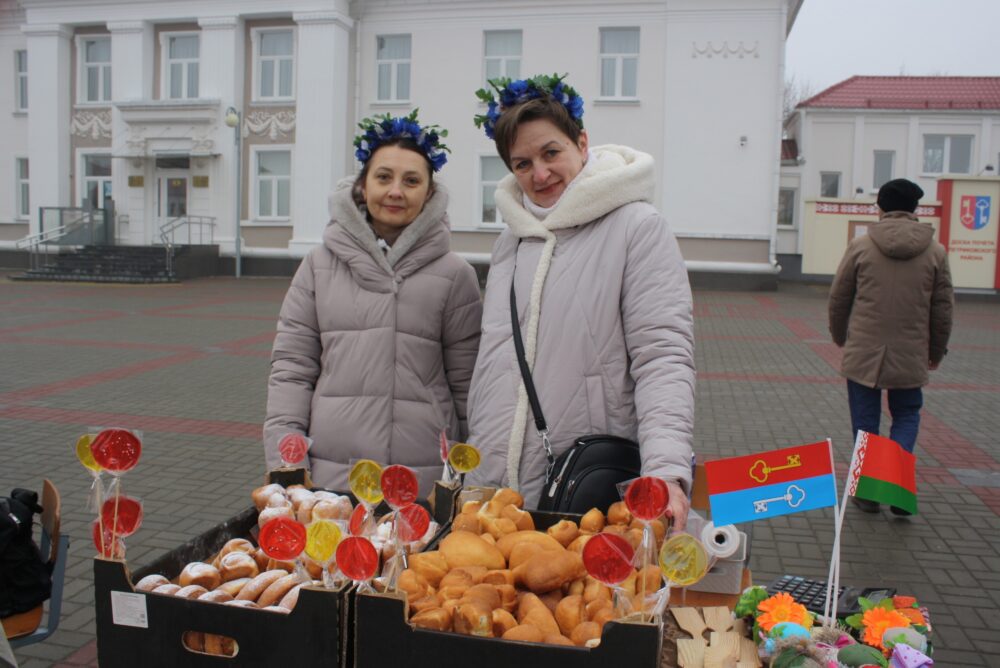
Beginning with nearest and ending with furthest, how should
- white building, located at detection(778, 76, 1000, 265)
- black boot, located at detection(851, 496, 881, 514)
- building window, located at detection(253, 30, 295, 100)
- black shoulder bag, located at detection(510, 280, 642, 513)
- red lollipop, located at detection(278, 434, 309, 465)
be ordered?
black shoulder bag, located at detection(510, 280, 642, 513)
red lollipop, located at detection(278, 434, 309, 465)
black boot, located at detection(851, 496, 881, 514)
building window, located at detection(253, 30, 295, 100)
white building, located at detection(778, 76, 1000, 265)

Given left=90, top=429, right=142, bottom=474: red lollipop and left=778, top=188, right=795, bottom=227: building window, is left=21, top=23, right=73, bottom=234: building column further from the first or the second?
left=90, top=429, right=142, bottom=474: red lollipop

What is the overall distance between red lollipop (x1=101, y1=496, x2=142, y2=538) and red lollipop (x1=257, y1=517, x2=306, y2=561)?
0.92 feet

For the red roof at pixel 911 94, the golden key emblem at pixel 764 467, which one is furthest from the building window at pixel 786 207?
the golden key emblem at pixel 764 467

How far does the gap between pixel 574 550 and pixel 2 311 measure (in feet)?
56.6

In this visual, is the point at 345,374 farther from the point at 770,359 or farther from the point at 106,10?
the point at 106,10

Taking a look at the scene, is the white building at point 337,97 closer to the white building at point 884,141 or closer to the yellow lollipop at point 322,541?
the white building at point 884,141

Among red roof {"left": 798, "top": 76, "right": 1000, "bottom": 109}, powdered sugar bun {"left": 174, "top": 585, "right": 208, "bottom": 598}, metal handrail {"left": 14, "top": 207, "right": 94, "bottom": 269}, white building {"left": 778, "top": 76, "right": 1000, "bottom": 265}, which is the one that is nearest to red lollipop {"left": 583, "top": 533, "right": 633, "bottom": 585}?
powdered sugar bun {"left": 174, "top": 585, "right": 208, "bottom": 598}

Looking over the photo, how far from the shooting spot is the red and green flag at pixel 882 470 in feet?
6.76

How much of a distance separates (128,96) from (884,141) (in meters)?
25.9

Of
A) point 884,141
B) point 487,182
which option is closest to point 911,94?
point 884,141

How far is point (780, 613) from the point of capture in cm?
177

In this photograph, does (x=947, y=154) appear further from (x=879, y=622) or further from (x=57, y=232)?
(x=879, y=622)

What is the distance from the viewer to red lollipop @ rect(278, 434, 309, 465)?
2.43 metres

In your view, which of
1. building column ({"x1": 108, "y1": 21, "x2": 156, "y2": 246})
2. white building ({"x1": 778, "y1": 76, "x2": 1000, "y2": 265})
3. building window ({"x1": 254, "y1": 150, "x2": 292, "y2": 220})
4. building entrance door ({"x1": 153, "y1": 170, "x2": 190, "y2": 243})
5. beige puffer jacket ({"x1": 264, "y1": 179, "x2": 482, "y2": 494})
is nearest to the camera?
beige puffer jacket ({"x1": 264, "y1": 179, "x2": 482, "y2": 494})
